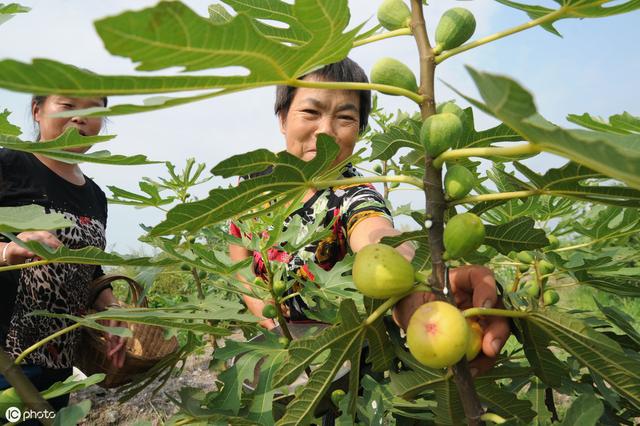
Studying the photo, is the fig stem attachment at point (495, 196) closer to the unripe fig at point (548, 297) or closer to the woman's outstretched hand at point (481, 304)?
the woman's outstretched hand at point (481, 304)

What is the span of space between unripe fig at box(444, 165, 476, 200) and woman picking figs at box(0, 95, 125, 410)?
79.1 inches

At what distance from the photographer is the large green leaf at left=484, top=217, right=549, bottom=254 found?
39.0 inches

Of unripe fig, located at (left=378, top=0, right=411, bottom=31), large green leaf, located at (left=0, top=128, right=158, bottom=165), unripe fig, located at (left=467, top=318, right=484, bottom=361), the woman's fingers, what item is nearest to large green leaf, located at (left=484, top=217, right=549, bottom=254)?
the woman's fingers

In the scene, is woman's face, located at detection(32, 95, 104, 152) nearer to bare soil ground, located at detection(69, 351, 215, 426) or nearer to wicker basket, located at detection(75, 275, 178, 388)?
wicker basket, located at detection(75, 275, 178, 388)

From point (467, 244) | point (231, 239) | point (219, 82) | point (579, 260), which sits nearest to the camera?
point (219, 82)

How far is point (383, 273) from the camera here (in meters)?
0.78

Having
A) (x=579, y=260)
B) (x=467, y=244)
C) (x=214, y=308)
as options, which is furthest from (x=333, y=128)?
(x=467, y=244)

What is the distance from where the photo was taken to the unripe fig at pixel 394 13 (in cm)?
90

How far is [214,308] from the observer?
147 centimetres

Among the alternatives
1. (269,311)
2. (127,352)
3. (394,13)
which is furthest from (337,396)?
(127,352)

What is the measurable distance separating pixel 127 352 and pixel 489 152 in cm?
218

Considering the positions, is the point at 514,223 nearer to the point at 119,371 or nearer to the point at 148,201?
the point at 148,201

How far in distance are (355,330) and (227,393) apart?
0.49 meters

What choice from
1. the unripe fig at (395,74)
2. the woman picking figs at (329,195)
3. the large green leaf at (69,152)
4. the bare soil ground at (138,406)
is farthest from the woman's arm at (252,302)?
the bare soil ground at (138,406)
